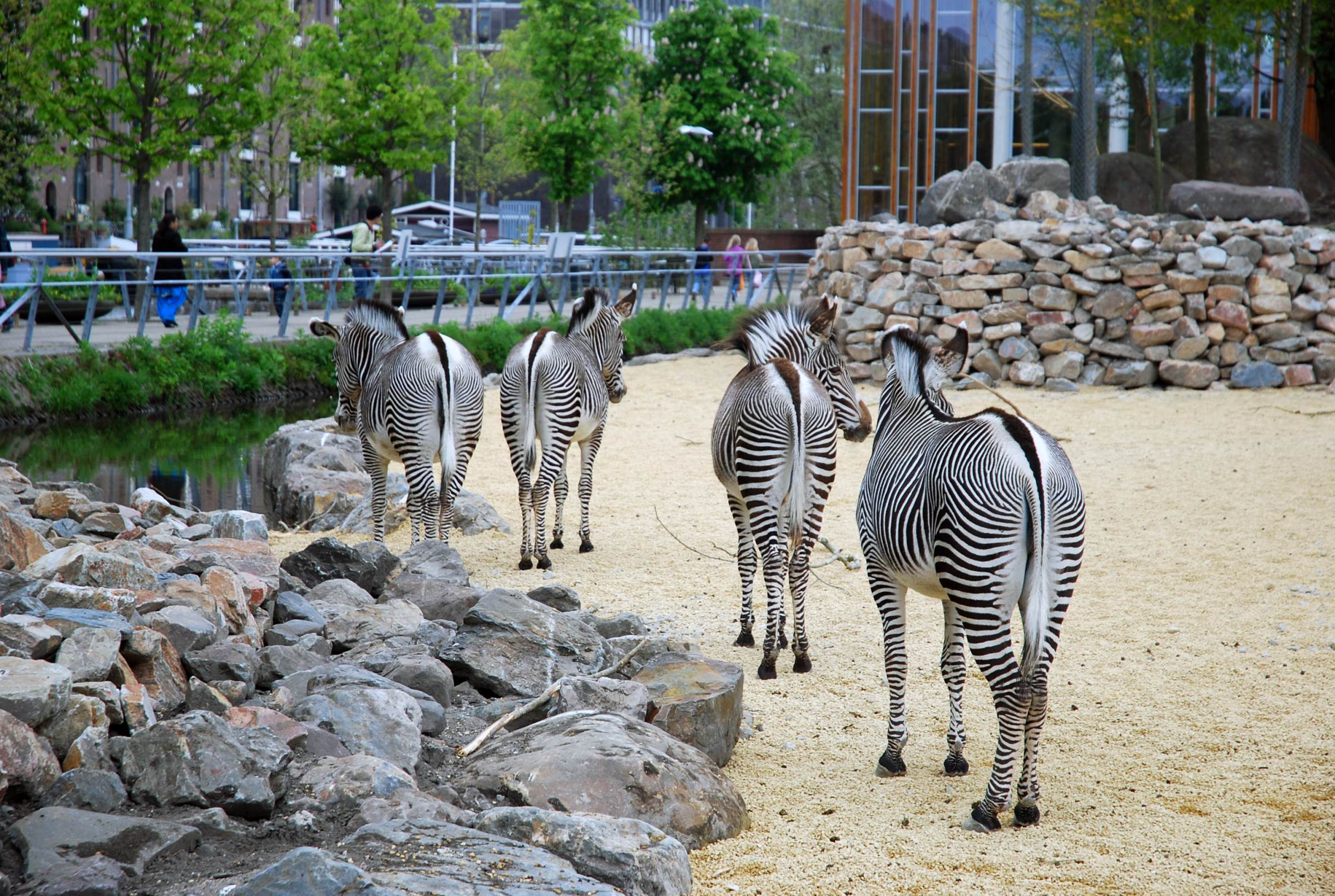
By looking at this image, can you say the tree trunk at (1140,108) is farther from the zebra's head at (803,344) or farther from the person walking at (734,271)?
the zebra's head at (803,344)

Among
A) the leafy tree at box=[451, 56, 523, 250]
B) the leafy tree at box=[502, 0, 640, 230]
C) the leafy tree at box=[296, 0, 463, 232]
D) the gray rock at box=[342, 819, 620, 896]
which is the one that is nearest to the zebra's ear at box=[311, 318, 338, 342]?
the gray rock at box=[342, 819, 620, 896]

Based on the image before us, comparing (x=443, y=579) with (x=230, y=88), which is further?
(x=230, y=88)

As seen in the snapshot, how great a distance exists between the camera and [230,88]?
2055cm

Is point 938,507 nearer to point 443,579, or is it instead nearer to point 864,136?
point 443,579

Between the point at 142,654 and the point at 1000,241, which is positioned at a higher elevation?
the point at 1000,241

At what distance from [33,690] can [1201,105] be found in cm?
2172

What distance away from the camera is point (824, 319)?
21.4 feet

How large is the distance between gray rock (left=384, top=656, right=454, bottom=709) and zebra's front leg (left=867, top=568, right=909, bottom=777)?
1.70 meters

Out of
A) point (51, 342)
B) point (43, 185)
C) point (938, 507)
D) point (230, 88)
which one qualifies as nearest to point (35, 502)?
point (938, 507)

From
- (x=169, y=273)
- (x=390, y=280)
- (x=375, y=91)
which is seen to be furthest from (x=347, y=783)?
(x=375, y=91)

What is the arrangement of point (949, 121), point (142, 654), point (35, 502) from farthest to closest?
point (949, 121) → point (35, 502) → point (142, 654)

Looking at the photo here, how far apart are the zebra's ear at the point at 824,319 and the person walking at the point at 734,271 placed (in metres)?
16.4

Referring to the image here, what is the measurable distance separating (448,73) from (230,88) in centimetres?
659

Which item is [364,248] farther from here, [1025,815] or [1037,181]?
[1025,815]
